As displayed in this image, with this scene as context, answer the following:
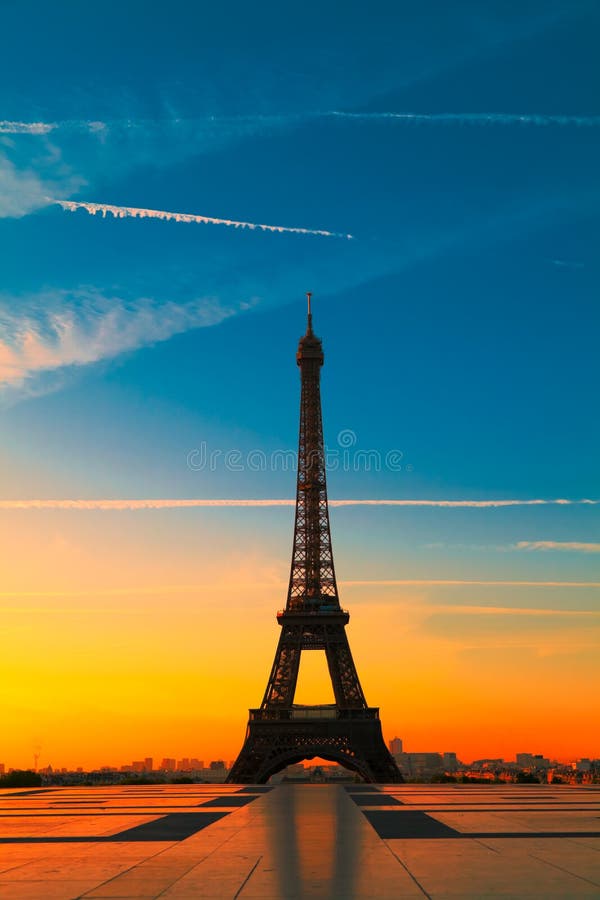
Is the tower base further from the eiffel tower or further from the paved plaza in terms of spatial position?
the paved plaza

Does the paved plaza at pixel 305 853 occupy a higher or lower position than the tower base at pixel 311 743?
lower

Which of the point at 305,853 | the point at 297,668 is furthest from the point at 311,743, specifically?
the point at 305,853

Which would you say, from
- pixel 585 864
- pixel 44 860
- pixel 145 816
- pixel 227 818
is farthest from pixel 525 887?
pixel 145 816

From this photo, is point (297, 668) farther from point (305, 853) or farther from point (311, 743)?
point (305, 853)

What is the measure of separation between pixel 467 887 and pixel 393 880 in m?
1.29

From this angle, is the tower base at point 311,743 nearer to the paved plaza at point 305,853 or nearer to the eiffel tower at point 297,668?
the eiffel tower at point 297,668

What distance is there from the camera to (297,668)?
100062 millimetres

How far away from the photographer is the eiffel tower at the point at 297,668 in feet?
295

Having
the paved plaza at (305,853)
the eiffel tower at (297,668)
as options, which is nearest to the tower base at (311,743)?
the eiffel tower at (297,668)

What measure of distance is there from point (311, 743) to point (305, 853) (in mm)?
77539

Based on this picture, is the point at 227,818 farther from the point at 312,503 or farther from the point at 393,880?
the point at 312,503

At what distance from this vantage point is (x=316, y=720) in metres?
91.6

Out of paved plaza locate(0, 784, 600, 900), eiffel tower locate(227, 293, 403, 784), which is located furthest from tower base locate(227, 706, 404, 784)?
paved plaza locate(0, 784, 600, 900)

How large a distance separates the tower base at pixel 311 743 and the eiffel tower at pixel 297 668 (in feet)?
0.34
